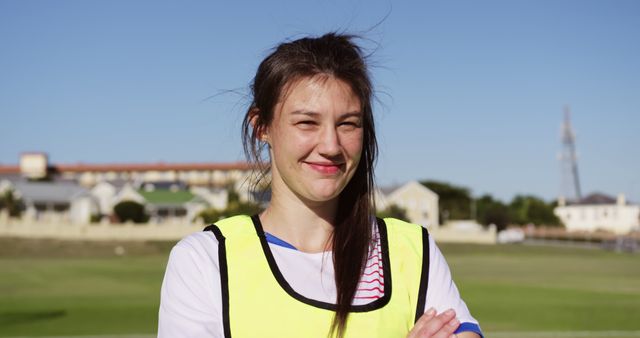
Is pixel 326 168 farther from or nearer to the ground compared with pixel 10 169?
farther from the ground

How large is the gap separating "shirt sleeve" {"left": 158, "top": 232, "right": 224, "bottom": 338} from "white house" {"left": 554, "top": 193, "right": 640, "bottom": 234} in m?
158

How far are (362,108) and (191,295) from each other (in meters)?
0.70

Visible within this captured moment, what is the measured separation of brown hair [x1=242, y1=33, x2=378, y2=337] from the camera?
2.59m

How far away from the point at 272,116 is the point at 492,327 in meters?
14.6

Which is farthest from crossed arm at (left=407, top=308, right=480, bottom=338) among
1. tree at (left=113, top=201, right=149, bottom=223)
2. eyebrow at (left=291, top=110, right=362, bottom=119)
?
tree at (left=113, top=201, right=149, bottom=223)

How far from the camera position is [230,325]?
2514mm

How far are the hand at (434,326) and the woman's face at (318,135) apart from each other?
0.43 metres

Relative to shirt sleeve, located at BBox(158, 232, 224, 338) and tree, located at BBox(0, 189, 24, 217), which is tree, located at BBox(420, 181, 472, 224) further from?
shirt sleeve, located at BBox(158, 232, 224, 338)

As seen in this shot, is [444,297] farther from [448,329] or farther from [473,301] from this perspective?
[473,301]

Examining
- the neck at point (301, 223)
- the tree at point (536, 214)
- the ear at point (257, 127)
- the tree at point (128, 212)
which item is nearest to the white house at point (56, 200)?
the tree at point (128, 212)

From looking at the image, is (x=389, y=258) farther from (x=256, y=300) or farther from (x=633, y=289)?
(x=633, y=289)

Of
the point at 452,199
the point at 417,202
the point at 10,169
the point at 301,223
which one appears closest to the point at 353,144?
the point at 301,223

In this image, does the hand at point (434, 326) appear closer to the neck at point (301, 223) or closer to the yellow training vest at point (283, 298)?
the yellow training vest at point (283, 298)

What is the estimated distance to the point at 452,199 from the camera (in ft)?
474
